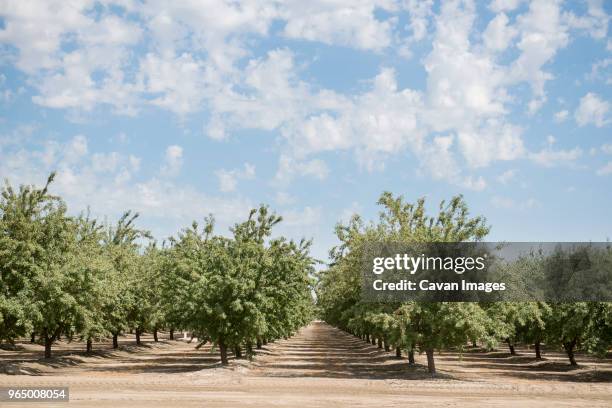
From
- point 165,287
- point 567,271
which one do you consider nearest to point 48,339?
point 165,287

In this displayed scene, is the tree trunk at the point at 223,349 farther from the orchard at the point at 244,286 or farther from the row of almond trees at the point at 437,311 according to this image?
the row of almond trees at the point at 437,311

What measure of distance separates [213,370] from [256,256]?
7330 millimetres

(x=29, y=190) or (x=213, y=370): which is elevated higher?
(x=29, y=190)

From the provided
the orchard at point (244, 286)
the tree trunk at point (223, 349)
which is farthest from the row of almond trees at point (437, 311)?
the tree trunk at point (223, 349)

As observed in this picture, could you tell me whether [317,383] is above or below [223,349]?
below

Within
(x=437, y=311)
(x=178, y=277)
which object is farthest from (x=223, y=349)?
(x=437, y=311)

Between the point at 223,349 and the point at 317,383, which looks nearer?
the point at 317,383

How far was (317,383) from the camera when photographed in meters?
29.8

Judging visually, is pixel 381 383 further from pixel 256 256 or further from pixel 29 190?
pixel 29 190

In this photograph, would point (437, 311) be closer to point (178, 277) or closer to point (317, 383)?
point (317, 383)

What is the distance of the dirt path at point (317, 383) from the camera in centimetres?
2344

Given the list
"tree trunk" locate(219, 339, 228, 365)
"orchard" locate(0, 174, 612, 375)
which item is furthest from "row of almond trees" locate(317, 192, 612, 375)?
"tree trunk" locate(219, 339, 228, 365)

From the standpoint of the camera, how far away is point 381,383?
30.9 metres

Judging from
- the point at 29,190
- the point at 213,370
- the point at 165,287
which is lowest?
the point at 213,370
